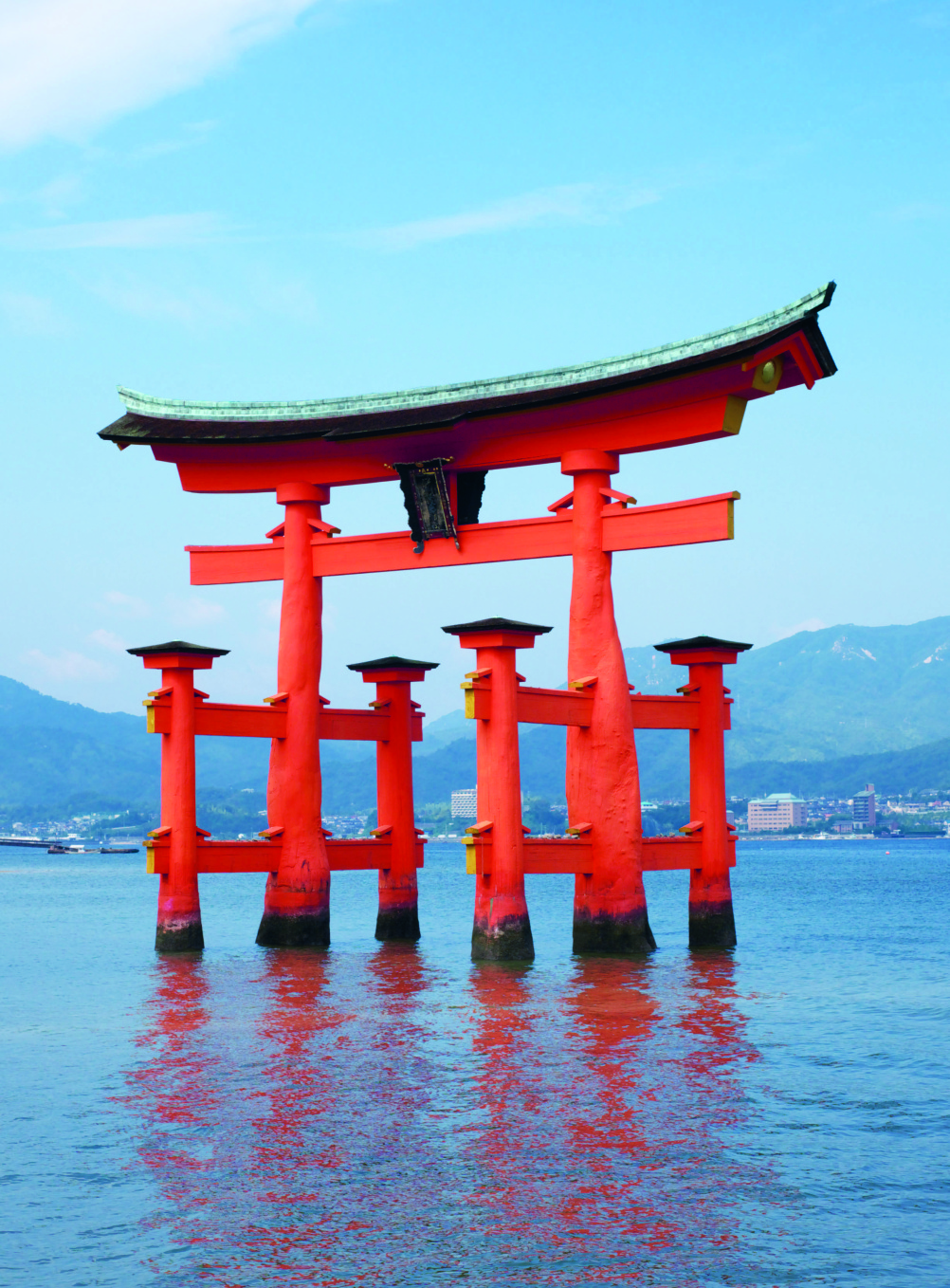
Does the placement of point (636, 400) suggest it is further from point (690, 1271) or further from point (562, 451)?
point (690, 1271)

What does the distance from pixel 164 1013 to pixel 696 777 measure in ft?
37.3

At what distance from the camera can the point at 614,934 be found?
2491 centimetres

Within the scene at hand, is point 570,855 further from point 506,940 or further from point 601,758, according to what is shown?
point 506,940

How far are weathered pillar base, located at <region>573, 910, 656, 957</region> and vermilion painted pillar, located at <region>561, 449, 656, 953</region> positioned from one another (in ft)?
0.05

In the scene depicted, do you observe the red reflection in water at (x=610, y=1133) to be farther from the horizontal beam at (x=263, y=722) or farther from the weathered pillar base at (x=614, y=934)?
the horizontal beam at (x=263, y=722)

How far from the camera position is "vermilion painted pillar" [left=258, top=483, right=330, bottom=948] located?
27.7 meters

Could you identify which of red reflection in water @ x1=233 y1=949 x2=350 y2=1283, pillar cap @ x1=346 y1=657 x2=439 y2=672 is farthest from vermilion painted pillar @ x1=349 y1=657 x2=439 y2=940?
red reflection in water @ x1=233 y1=949 x2=350 y2=1283

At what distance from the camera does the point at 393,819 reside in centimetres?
2958

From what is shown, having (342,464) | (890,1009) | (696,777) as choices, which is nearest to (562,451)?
(342,464)

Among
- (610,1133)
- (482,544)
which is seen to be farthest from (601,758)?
(610,1133)

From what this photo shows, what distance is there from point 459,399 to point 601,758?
743 cm

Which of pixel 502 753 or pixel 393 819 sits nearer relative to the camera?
pixel 502 753

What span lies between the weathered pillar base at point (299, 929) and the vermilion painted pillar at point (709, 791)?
23.6ft

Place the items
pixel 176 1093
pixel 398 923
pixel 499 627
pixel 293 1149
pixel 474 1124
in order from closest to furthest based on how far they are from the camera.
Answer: pixel 293 1149 → pixel 474 1124 → pixel 176 1093 → pixel 499 627 → pixel 398 923
